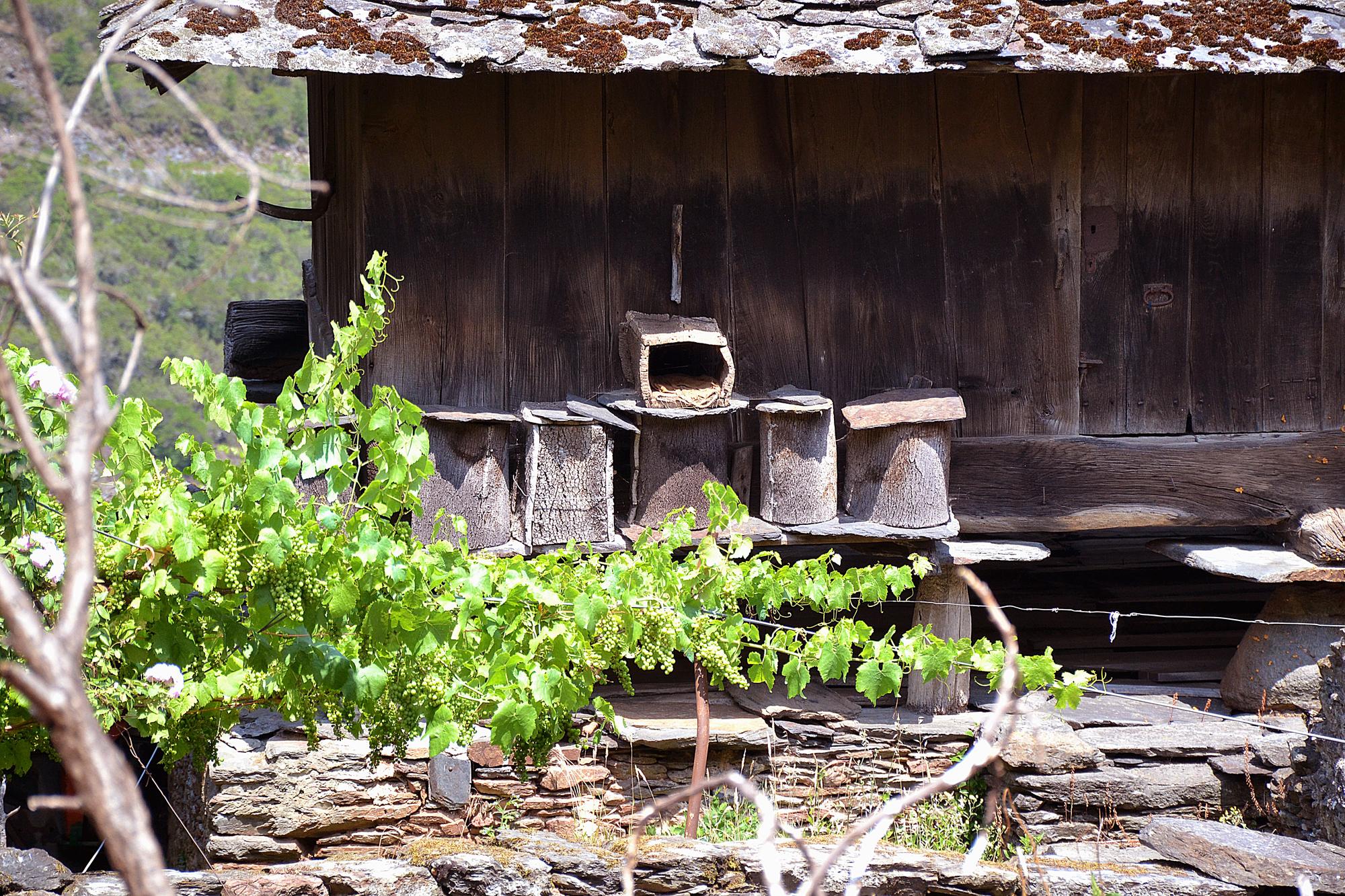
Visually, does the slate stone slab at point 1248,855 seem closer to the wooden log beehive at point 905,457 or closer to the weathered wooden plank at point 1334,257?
the wooden log beehive at point 905,457

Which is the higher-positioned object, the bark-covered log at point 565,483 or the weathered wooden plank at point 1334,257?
the weathered wooden plank at point 1334,257

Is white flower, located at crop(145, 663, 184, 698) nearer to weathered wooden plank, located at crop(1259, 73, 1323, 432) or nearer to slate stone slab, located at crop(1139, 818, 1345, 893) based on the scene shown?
slate stone slab, located at crop(1139, 818, 1345, 893)

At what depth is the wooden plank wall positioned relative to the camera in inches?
192

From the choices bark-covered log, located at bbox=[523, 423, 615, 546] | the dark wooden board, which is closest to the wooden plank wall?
the dark wooden board

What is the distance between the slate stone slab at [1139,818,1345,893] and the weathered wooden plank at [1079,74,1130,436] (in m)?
1.87

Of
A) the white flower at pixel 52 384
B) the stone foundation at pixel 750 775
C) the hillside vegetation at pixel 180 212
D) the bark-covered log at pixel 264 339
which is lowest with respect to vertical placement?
the stone foundation at pixel 750 775

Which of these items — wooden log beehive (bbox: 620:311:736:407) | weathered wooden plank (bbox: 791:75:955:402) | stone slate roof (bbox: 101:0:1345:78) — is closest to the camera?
stone slate roof (bbox: 101:0:1345:78)

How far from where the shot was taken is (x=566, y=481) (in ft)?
15.0

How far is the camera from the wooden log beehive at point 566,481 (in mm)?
4551

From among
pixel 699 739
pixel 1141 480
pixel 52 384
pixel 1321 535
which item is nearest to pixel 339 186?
pixel 699 739

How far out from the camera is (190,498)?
271 centimetres

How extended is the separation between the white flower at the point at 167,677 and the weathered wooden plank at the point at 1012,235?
360 cm

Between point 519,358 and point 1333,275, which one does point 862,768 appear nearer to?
point 519,358

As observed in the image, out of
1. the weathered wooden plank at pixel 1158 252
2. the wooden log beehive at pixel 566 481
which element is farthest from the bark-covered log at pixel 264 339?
the weathered wooden plank at pixel 1158 252
